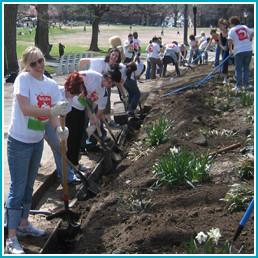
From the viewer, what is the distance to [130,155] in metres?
8.91

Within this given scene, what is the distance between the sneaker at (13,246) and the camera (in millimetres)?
4965

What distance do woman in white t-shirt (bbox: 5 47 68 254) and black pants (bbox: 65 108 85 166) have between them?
7.63 feet

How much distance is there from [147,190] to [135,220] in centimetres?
98

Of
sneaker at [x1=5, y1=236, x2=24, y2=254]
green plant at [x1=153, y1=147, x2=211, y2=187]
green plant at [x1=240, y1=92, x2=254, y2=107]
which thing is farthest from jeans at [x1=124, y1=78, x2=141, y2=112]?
sneaker at [x1=5, y1=236, x2=24, y2=254]

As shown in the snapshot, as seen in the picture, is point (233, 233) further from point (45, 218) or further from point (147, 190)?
point (45, 218)

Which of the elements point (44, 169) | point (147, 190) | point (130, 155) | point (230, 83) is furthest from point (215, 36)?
point (147, 190)

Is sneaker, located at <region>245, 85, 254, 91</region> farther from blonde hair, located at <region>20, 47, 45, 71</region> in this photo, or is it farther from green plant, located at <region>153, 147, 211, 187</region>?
blonde hair, located at <region>20, 47, 45, 71</region>

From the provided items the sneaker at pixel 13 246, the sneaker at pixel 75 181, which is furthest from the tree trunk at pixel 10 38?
the sneaker at pixel 13 246

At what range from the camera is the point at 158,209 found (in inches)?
222

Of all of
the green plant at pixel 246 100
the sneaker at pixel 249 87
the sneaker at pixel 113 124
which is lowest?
the sneaker at pixel 113 124

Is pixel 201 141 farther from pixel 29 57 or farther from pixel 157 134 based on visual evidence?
pixel 29 57

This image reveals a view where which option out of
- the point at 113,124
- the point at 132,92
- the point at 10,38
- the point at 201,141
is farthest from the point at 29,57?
the point at 10,38

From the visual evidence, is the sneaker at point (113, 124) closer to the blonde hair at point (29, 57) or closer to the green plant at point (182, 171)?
the green plant at point (182, 171)

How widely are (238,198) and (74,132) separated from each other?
9.58 ft
